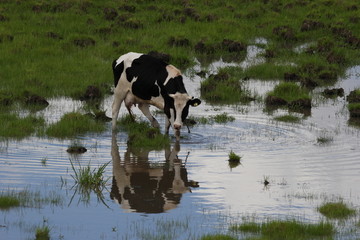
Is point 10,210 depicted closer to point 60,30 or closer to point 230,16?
point 60,30

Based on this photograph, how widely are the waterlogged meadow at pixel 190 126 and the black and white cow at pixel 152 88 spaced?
0.55 m

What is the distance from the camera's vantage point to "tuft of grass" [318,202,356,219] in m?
11.9

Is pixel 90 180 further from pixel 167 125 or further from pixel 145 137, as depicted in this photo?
pixel 167 125

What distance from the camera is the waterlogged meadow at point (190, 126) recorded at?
1181 cm

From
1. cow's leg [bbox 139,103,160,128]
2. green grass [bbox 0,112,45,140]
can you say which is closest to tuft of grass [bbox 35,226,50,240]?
green grass [bbox 0,112,45,140]

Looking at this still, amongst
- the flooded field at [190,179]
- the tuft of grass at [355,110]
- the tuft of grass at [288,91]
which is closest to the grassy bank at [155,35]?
the tuft of grass at [288,91]

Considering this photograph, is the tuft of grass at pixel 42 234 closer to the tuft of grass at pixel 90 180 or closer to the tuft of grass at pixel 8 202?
the tuft of grass at pixel 8 202

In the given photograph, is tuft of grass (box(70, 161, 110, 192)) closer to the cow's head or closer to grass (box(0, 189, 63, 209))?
grass (box(0, 189, 63, 209))

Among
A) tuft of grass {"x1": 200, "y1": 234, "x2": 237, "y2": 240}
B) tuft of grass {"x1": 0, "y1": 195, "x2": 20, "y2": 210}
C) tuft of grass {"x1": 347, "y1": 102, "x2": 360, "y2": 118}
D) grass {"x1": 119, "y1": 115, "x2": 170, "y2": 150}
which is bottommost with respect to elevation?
tuft of grass {"x1": 200, "y1": 234, "x2": 237, "y2": 240}

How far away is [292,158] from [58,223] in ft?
19.9

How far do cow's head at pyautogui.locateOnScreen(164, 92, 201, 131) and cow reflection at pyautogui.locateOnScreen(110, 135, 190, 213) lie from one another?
101 centimetres

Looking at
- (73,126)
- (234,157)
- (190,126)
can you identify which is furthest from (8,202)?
(190,126)

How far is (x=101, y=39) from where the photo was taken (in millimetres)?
28719

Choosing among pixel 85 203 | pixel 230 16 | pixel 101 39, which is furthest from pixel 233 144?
pixel 230 16
